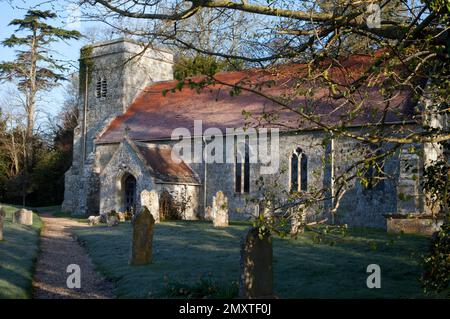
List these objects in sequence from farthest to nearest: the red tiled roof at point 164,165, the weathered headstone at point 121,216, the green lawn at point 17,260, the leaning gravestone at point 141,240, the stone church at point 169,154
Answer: the red tiled roof at point 164,165, the weathered headstone at point 121,216, the stone church at point 169,154, the leaning gravestone at point 141,240, the green lawn at point 17,260

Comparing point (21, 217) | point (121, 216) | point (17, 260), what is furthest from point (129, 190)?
point (17, 260)

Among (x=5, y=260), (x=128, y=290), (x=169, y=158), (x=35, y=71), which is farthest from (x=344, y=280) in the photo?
(x=35, y=71)

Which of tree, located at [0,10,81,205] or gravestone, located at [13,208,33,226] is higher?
tree, located at [0,10,81,205]

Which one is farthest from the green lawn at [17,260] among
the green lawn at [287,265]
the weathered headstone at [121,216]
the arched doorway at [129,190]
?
the arched doorway at [129,190]

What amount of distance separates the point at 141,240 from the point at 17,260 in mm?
2701

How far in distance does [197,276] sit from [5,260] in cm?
425

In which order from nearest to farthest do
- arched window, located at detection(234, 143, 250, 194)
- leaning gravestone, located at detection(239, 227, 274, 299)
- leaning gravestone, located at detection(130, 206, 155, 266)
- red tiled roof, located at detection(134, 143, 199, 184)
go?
leaning gravestone, located at detection(239, 227, 274, 299)
leaning gravestone, located at detection(130, 206, 155, 266)
arched window, located at detection(234, 143, 250, 194)
red tiled roof, located at detection(134, 143, 199, 184)

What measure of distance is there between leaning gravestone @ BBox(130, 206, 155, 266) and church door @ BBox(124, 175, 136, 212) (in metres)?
14.6

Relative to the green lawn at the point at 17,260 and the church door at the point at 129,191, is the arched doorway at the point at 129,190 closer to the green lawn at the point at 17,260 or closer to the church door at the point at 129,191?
the church door at the point at 129,191

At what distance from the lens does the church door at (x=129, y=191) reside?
85.1ft

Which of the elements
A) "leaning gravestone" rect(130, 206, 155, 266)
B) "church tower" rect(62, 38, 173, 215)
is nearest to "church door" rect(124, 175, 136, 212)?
"church tower" rect(62, 38, 173, 215)

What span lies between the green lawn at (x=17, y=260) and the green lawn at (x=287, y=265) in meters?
1.49

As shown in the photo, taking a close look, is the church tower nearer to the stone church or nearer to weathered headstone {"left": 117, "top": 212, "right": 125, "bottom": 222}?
the stone church

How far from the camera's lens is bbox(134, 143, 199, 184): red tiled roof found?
24.1 metres
